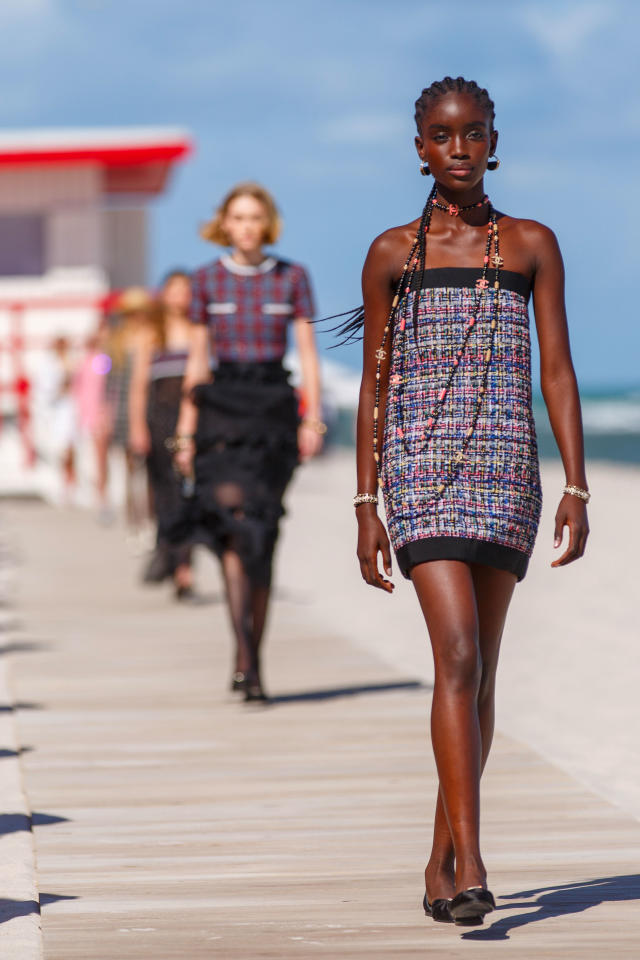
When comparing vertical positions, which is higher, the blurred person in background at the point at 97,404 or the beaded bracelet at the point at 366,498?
the beaded bracelet at the point at 366,498

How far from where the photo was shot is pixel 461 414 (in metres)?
4.26

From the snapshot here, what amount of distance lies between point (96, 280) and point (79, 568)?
51.5 feet

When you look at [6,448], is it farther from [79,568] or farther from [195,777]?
[195,777]

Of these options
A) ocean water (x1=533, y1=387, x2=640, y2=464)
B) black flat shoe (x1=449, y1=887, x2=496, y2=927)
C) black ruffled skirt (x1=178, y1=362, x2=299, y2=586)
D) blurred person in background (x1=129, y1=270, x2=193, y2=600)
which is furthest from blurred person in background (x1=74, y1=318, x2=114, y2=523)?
ocean water (x1=533, y1=387, x2=640, y2=464)

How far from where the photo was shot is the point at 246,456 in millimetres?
7555

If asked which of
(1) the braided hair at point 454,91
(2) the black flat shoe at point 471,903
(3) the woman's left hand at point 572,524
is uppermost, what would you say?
(1) the braided hair at point 454,91

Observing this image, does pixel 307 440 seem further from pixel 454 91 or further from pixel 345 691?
pixel 454 91

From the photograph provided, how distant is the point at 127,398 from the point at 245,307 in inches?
445

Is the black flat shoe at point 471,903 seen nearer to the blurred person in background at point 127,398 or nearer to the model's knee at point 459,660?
the model's knee at point 459,660

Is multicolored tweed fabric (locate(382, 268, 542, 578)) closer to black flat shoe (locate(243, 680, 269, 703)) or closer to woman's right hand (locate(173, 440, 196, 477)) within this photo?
black flat shoe (locate(243, 680, 269, 703))

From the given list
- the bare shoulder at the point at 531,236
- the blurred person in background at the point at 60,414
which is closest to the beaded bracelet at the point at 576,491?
the bare shoulder at the point at 531,236

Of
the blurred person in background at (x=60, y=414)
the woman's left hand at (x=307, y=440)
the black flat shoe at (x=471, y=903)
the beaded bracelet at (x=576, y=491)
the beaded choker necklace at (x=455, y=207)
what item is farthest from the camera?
the blurred person in background at (x=60, y=414)

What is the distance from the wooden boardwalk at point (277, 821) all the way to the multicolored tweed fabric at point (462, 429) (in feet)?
2.78

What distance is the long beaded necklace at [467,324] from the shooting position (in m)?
4.25
